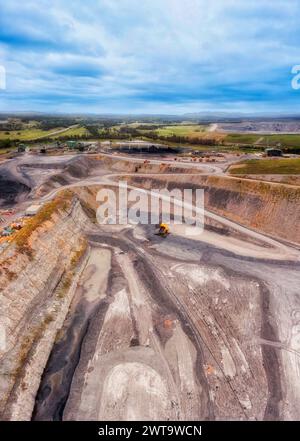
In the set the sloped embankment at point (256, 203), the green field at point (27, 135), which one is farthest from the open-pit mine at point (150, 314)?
the green field at point (27, 135)

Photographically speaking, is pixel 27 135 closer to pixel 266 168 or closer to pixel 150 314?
pixel 266 168

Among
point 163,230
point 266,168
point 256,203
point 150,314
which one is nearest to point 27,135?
point 163,230

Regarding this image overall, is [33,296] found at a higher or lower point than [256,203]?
lower

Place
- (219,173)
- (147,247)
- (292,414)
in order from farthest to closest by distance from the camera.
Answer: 1. (219,173)
2. (147,247)
3. (292,414)

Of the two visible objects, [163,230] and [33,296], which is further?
[163,230]
